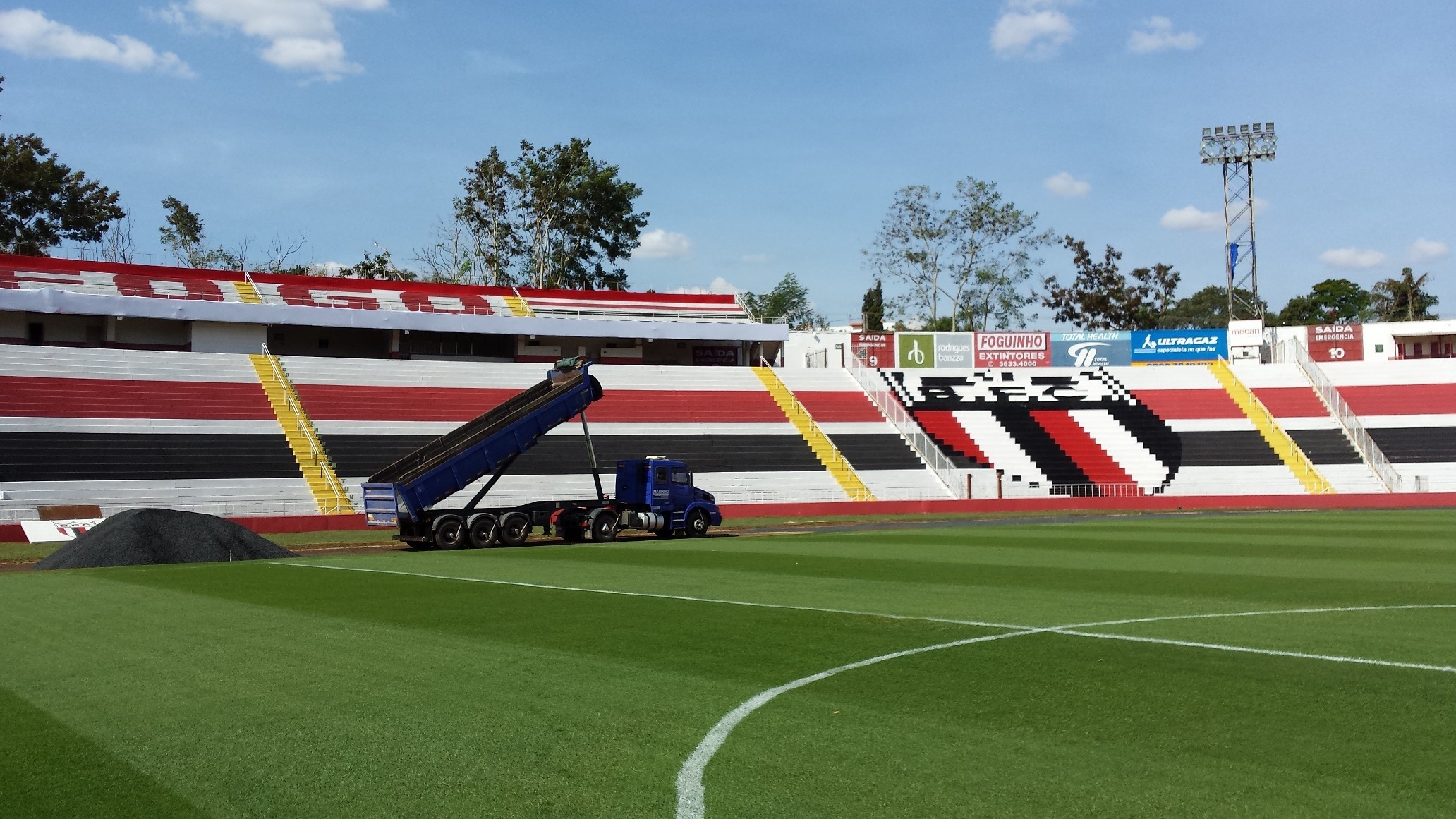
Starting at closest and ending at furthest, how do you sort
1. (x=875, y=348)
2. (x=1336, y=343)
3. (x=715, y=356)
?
(x=875, y=348) < (x=715, y=356) < (x=1336, y=343)

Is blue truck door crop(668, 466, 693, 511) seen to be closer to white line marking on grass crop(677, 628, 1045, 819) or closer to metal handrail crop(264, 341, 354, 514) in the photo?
metal handrail crop(264, 341, 354, 514)

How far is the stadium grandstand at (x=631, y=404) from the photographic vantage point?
1542 inches

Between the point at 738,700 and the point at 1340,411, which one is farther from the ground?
the point at 1340,411

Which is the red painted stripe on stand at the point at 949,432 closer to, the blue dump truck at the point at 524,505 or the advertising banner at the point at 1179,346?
the advertising banner at the point at 1179,346

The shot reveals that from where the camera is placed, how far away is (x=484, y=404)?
47.5 m

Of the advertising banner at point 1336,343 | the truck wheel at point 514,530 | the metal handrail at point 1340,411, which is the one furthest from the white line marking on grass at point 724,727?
the advertising banner at point 1336,343

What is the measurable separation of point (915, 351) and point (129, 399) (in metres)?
37.4

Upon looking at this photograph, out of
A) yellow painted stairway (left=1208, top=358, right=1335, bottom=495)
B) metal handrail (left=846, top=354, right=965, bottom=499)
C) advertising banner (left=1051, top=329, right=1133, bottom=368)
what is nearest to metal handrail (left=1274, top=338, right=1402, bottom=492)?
yellow painted stairway (left=1208, top=358, right=1335, bottom=495)

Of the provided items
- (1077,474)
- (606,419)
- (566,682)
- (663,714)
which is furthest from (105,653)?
(1077,474)

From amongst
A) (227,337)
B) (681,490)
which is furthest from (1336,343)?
(227,337)

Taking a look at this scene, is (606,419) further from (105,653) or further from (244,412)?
(105,653)

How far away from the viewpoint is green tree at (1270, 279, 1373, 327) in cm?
10231

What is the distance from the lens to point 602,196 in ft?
257

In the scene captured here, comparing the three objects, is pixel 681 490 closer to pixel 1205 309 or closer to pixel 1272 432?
pixel 1272 432
